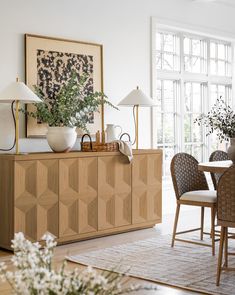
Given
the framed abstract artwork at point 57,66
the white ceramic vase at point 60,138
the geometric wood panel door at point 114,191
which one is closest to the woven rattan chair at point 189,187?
the geometric wood panel door at point 114,191

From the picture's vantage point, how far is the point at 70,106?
569 cm


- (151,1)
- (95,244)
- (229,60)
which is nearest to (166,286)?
(95,244)

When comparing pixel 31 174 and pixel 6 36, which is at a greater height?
pixel 6 36

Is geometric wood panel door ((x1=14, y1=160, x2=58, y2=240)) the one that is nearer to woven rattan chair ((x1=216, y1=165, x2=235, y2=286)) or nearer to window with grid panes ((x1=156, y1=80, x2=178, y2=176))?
woven rattan chair ((x1=216, y1=165, x2=235, y2=286))

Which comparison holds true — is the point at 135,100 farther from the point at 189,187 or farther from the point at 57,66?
the point at 189,187

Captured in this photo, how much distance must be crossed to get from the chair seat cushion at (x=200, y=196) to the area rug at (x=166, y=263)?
478mm

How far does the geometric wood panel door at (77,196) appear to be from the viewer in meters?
5.37

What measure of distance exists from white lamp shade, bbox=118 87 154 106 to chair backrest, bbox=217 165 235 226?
232 cm

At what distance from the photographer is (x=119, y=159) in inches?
231

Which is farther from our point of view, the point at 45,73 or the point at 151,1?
the point at 151,1

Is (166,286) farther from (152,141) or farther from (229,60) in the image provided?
(229,60)

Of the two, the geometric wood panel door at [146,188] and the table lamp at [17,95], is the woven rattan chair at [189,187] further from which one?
the table lamp at [17,95]

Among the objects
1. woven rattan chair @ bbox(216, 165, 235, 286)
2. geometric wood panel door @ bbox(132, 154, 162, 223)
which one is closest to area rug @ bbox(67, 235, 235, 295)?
Answer: woven rattan chair @ bbox(216, 165, 235, 286)

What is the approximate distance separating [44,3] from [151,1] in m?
1.61
